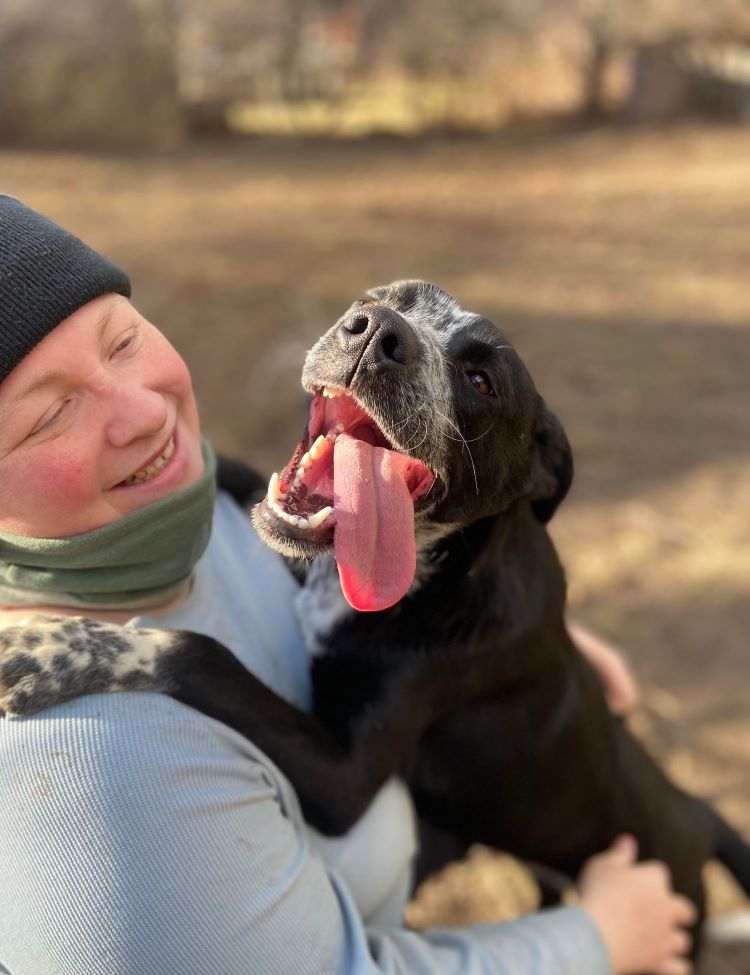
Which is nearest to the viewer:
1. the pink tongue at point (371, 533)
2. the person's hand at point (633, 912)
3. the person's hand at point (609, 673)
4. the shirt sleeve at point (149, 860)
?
the shirt sleeve at point (149, 860)

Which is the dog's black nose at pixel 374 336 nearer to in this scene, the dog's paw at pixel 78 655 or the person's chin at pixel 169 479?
the person's chin at pixel 169 479

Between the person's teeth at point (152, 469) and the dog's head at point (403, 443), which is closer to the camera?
the person's teeth at point (152, 469)

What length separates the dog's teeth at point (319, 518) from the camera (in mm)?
1665

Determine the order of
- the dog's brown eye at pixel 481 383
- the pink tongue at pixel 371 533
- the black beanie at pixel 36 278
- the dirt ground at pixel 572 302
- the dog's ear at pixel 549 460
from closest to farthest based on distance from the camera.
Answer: the black beanie at pixel 36 278, the pink tongue at pixel 371 533, the dog's brown eye at pixel 481 383, the dog's ear at pixel 549 460, the dirt ground at pixel 572 302

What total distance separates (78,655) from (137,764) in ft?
1.20

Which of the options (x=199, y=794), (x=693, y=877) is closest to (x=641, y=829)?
(x=693, y=877)

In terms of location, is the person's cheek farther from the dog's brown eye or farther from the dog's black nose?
the dog's brown eye

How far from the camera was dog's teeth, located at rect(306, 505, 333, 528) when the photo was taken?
5.46 ft

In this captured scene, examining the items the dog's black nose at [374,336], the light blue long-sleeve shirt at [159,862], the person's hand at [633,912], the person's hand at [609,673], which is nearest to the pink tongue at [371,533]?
the dog's black nose at [374,336]

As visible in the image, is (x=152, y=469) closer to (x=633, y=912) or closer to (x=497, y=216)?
(x=633, y=912)

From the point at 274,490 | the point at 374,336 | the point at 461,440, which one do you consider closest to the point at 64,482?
the point at 274,490

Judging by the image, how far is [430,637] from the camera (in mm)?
2082

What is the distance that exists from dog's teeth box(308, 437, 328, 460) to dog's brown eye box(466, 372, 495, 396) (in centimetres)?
39

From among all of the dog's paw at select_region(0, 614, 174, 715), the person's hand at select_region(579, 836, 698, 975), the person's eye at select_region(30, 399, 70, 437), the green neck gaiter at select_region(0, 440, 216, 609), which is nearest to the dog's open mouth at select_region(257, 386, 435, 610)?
the green neck gaiter at select_region(0, 440, 216, 609)
